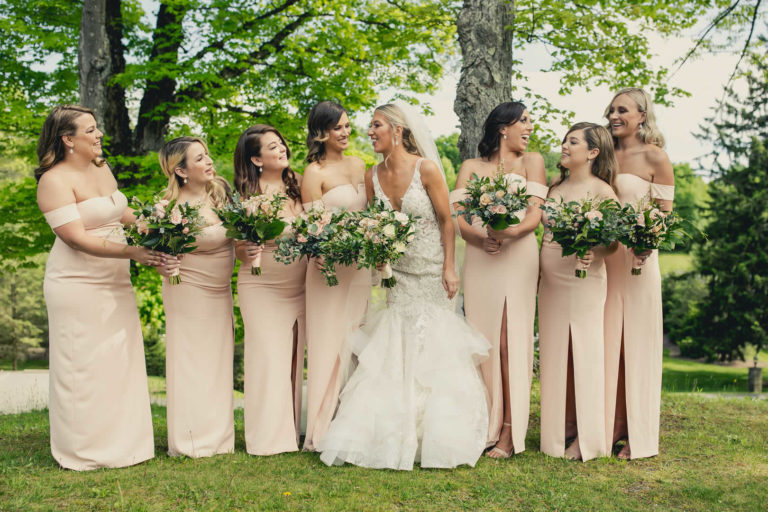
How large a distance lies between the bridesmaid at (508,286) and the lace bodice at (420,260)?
27cm

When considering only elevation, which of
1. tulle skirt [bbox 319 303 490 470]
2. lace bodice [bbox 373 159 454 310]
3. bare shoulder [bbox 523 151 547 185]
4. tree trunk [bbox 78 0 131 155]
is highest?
tree trunk [bbox 78 0 131 155]

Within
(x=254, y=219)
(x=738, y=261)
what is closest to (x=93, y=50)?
(x=254, y=219)

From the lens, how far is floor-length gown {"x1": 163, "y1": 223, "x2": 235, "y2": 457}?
5.71 metres

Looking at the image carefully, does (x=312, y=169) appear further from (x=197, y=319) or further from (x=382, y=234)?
(x=197, y=319)

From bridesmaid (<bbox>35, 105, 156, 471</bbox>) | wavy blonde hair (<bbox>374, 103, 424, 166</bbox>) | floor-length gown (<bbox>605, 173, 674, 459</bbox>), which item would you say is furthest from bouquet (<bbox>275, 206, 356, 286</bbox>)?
floor-length gown (<bbox>605, 173, 674, 459</bbox>)

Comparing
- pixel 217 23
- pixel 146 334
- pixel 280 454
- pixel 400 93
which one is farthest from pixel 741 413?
pixel 146 334

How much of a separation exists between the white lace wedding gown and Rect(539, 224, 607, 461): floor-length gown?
0.66 metres

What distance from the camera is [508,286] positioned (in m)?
5.74

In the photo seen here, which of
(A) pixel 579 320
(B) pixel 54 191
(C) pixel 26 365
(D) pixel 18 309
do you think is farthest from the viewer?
(C) pixel 26 365

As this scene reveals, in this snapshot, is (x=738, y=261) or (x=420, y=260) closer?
(x=420, y=260)

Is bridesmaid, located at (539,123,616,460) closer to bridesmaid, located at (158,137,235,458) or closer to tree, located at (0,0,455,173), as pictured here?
bridesmaid, located at (158,137,235,458)

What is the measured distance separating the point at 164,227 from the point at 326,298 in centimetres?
152

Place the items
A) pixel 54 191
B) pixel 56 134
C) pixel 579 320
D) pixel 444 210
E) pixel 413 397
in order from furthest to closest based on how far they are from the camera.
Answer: pixel 444 210 → pixel 579 320 → pixel 413 397 → pixel 56 134 → pixel 54 191

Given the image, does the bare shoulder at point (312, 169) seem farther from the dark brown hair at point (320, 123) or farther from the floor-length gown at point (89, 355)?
the floor-length gown at point (89, 355)
